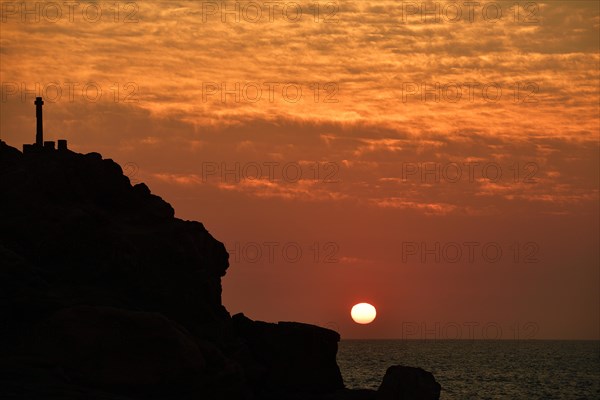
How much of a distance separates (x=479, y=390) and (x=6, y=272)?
328ft

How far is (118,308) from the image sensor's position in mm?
37688

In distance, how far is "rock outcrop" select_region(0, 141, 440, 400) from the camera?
3475 centimetres

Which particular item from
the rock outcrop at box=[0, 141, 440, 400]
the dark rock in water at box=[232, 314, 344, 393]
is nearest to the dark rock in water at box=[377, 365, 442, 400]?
the rock outcrop at box=[0, 141, 440, 400]

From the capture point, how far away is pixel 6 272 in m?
39.3

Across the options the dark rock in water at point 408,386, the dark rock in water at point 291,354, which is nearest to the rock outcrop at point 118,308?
the dark rock in water at point 291,354

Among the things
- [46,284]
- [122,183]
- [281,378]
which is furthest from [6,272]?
[281,378]

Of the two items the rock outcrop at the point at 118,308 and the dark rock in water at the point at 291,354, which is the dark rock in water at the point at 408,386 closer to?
the rock outcrop at the point at 118,308

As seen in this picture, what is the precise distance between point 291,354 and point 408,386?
734cm

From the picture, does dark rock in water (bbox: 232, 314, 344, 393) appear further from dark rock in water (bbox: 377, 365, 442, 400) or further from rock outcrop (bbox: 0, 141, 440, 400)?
dark rock in water (bbox: 377, 365, 442, 400)

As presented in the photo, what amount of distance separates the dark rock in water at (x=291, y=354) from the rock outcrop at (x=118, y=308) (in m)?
0.06

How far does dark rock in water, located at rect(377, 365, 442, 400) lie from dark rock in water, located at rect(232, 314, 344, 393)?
4397mm

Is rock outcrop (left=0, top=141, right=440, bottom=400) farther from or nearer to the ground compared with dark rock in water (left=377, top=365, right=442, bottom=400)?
farther from the ground

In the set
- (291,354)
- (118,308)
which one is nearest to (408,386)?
(291,354)

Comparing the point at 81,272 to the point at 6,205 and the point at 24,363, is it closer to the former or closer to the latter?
the point at 6,205
